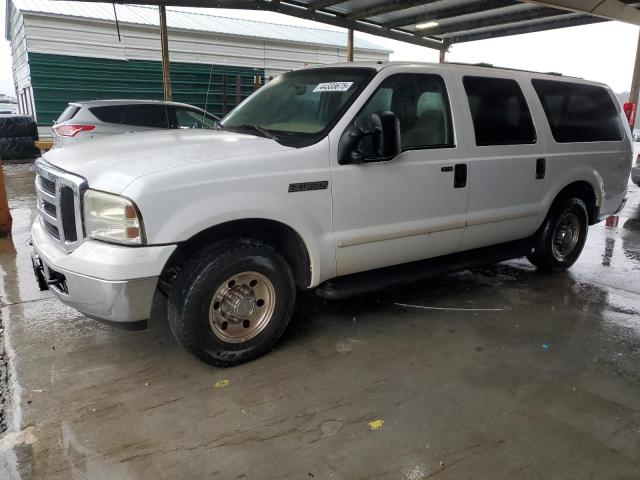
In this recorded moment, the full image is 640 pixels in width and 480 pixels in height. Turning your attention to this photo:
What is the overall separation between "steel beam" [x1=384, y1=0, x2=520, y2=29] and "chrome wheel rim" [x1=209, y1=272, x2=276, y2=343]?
29.1 feet

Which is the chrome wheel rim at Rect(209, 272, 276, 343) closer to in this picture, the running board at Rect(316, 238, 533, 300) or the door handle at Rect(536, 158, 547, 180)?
the running board at Rect(316, 238, 533, 300)

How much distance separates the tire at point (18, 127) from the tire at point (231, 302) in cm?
1343

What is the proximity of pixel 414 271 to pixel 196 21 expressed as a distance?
1604 centimetres

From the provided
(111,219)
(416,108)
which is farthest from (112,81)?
(111,219)

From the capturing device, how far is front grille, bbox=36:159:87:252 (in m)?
2.81

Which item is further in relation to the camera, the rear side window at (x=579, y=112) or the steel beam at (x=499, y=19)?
the steel beam at (x=499, y=19)

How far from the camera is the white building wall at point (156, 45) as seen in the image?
14.0m

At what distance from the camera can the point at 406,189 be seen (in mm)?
3648

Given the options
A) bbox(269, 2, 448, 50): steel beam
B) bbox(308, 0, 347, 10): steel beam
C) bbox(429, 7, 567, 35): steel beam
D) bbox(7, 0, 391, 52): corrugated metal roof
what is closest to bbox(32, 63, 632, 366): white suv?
bbox(308, 0, 347, 10): steel beam

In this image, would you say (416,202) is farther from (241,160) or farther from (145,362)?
(145,362)

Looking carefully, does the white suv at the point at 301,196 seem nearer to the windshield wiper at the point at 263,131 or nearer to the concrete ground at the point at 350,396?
the windshield wiper at the point at 263,131

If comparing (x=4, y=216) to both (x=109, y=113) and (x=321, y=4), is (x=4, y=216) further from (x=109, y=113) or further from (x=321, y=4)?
(x=321, y=4)

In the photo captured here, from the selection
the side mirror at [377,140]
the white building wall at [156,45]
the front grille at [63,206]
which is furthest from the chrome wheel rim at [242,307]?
the white building wall at [156,45]

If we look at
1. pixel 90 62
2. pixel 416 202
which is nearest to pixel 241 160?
pixel 416 202
